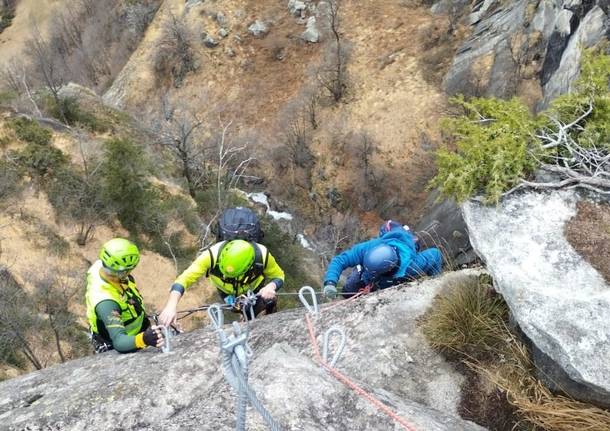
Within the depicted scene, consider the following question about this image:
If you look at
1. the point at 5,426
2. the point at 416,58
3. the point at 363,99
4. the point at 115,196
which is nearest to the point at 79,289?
the point at 115,196

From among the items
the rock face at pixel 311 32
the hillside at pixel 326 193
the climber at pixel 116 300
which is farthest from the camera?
the rock face at pixel 311 32

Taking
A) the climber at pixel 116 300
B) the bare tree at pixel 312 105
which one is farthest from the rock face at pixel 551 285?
the bare tree at pixel 312 105

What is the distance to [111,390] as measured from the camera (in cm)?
366

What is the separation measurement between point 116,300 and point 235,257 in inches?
43.6

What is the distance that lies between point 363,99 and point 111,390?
24.0 metres

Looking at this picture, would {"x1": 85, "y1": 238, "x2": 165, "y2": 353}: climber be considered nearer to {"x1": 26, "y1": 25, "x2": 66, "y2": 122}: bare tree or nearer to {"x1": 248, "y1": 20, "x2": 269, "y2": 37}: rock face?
{"x1": 248, "y1": 20, "x2": 269, "y2": 37}: rock face

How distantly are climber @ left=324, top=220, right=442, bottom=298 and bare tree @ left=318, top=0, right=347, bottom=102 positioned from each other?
22.7 metres

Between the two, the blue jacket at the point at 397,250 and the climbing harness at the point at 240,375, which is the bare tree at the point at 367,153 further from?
the climbing harness at the point at 240,375

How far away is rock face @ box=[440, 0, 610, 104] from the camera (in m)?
15.0

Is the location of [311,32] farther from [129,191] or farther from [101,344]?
[101,344]

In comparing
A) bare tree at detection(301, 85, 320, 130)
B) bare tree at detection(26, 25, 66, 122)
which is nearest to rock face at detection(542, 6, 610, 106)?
bare tree at detection(301, 85, 320, 130)

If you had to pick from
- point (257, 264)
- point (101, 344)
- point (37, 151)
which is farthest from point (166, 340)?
point (37, 151)

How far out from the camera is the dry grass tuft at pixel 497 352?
2.98 m

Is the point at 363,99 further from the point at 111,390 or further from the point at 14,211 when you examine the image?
the point at 111,390
